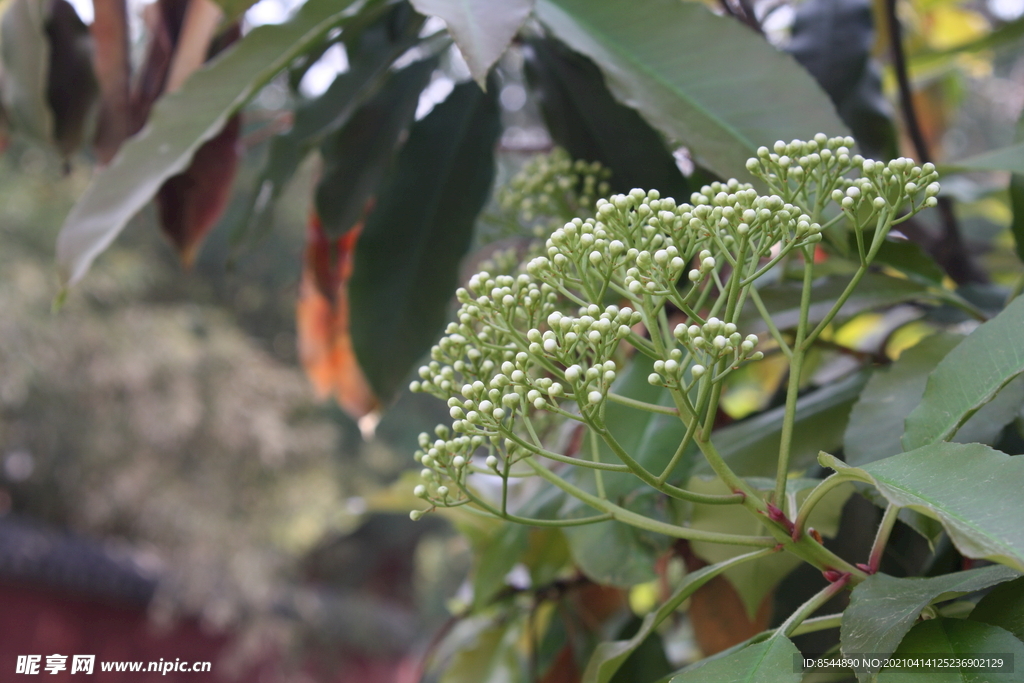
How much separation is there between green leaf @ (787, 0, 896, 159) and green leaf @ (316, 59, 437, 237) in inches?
16.6

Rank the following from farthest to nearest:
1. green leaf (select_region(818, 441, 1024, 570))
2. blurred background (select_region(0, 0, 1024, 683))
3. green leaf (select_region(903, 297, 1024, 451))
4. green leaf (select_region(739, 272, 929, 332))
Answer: blurred background (select_region(0, 0, 1024, 683)) < green leaf (select_region(739, 272, 929, 332)) < green leaf (select_region(903, 297, 1024, 451)) < green leaf (select_region(818, 441, 1024, 570))

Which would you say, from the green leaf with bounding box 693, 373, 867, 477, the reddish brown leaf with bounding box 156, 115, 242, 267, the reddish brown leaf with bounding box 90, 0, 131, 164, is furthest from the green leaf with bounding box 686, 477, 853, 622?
the reddish brown leaf with bounding box 90, 0, 131, 164

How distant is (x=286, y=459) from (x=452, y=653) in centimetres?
600

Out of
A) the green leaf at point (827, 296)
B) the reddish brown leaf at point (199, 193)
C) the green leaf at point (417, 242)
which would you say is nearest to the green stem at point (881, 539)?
the green leaf at point (827, 296)

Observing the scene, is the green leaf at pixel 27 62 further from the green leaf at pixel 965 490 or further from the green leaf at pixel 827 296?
the green leaf at pixel 965 490

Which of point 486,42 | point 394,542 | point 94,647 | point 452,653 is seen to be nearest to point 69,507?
point 94,647

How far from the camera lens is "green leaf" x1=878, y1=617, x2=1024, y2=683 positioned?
346mm

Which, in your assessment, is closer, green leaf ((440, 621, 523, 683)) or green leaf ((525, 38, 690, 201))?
green leaf ((525, 38, 690, 201))

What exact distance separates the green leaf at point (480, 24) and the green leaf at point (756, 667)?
14.2 inches

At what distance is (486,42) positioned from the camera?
491 mm

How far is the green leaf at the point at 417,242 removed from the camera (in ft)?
2.53

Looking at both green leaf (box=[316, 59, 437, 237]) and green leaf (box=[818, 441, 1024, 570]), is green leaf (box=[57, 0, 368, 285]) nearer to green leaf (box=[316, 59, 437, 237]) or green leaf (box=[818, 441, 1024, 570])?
green leaf (box=[316, 59, 437, 237])

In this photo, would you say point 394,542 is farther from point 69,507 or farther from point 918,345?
point 918,345

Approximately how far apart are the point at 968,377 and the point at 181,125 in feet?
1.98
